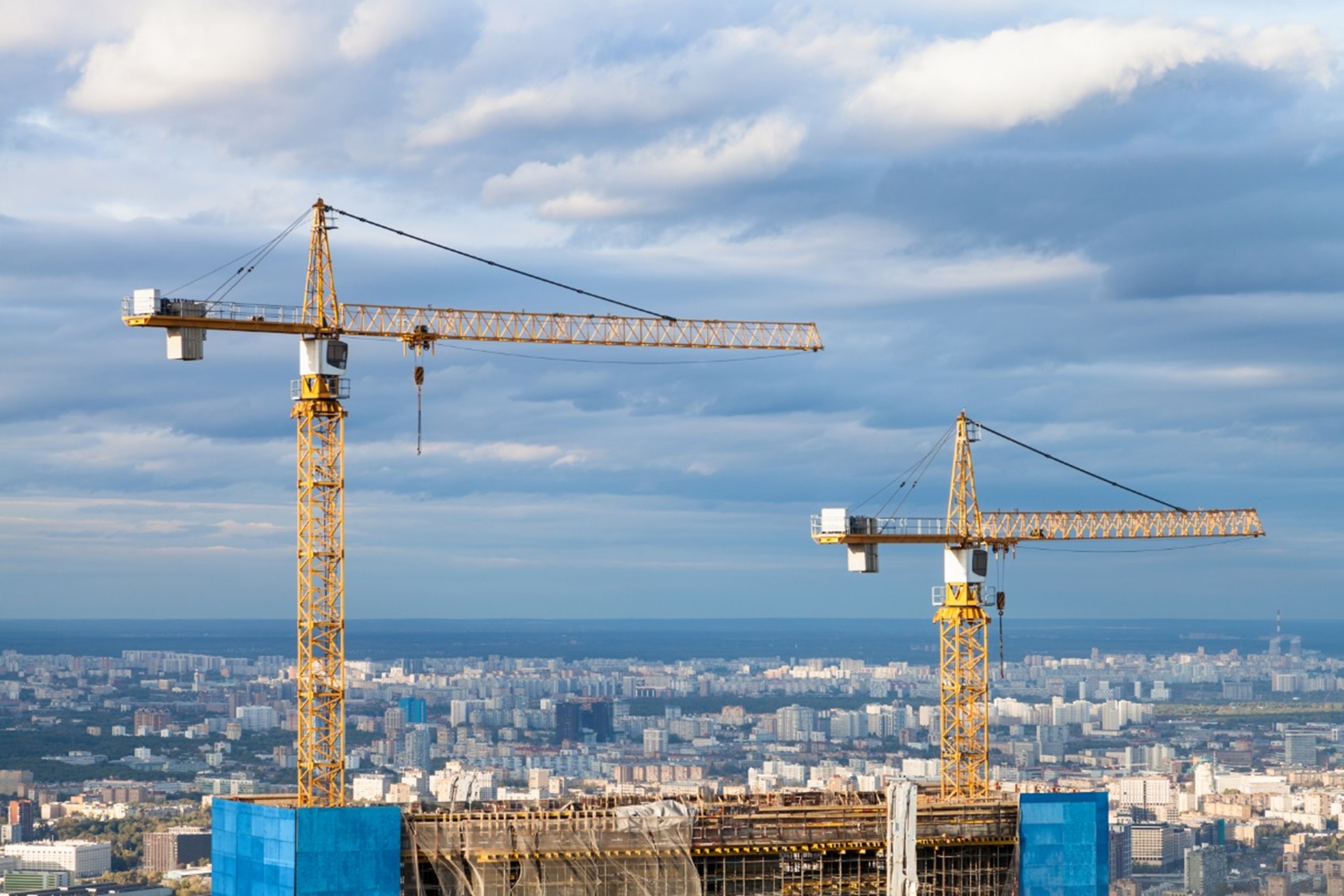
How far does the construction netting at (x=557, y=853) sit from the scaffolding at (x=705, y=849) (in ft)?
0.12

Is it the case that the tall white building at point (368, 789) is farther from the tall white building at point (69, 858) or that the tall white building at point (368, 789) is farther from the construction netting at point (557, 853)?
the construction netting at point (557, 853)

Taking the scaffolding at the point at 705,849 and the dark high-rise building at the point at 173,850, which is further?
the dark high-rise building at the point at 173,850

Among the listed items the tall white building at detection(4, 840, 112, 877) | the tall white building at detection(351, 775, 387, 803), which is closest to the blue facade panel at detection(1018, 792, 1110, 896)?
the tall white building at detection(351, 775, 387, 803)

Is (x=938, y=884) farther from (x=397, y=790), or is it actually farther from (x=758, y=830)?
(x=397, y=790)

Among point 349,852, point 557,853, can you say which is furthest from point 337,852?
point 557,853

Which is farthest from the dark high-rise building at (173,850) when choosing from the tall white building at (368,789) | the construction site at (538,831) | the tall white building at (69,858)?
the construction site at (538,831)

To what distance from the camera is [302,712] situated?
231 feet

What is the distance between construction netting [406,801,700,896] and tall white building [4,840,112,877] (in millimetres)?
128602

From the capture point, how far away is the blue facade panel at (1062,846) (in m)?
68.1

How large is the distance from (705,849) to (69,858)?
5249 inches

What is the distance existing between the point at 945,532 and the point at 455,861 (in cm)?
3065

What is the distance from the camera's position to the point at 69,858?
7239 inches

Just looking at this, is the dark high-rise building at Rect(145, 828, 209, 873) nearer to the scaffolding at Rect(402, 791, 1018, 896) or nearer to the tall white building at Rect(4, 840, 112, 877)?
the tall white building at Rect(4, 840, 112, 877)

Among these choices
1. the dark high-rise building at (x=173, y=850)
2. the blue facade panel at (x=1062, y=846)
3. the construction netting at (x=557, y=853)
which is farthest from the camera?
the dark high-rise building at (x=173, y=850)
